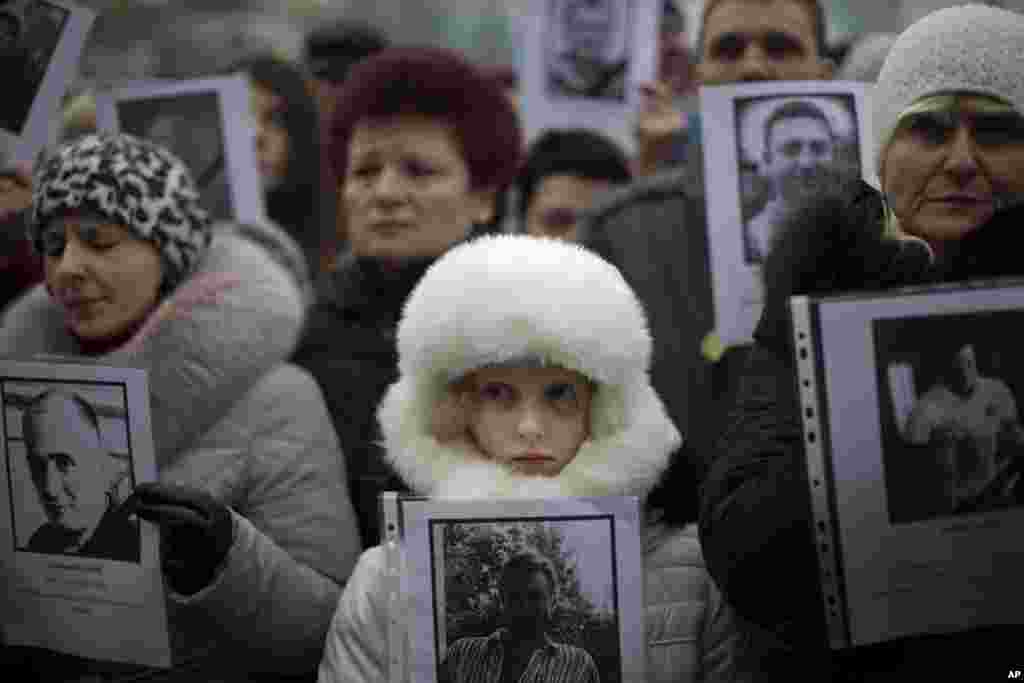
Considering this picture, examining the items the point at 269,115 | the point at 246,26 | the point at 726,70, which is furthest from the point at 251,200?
the point at 246,26

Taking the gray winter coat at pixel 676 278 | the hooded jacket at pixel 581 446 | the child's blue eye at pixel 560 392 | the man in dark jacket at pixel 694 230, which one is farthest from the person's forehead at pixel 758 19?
the child's blue eye at pixel 560 392

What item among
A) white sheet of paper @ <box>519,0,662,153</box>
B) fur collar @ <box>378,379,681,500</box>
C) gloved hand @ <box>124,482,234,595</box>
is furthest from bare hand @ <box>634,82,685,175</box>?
gloved hand @ <box>124,482,234,595</box>

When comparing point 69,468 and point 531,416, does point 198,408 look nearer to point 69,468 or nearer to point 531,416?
point 69,468

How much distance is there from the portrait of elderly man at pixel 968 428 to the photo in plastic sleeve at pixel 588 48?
8.22ft

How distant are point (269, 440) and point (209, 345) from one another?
18 cm

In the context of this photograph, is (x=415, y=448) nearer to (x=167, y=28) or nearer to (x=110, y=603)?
(x=110, y=603)

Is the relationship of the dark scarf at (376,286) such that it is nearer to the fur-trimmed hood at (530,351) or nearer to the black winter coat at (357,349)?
the black winter coat at (357,349)

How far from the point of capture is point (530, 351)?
163 centimetres

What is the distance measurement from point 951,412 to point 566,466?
19.4 inches

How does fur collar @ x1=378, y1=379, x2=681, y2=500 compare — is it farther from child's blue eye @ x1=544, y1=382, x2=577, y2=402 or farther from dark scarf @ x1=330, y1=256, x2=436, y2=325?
dark scarf @ x1=330, y1=256, x2=436, y2=325

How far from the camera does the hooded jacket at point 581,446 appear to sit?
1.63m

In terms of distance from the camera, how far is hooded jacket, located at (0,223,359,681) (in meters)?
1.83

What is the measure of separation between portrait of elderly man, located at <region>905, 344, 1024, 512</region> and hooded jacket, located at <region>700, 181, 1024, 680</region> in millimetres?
122

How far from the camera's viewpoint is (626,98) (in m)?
3.82
